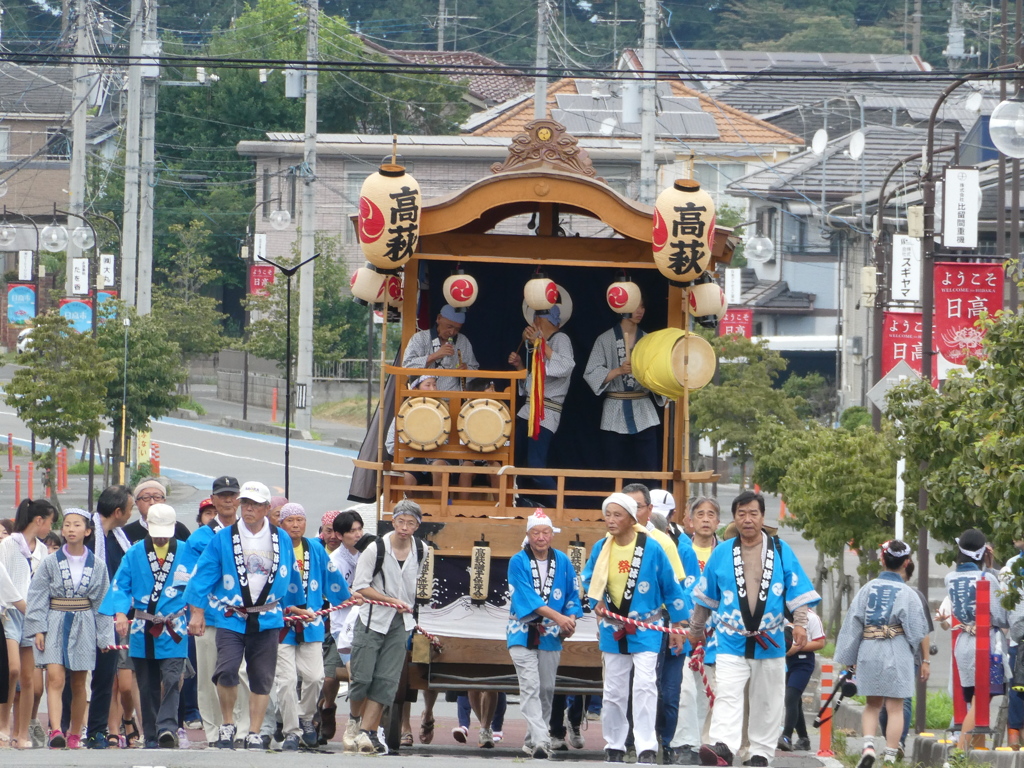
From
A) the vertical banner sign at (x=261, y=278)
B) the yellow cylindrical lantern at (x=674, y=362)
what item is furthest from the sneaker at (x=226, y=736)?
the vertical banner sign at (x=261, y=278)

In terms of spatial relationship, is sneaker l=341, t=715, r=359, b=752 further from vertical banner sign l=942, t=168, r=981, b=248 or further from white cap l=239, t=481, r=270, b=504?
vertical banner sign l=942, t=168, r=981, b=248

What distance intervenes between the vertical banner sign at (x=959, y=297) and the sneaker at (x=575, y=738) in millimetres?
6742

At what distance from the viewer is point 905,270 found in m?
25.1

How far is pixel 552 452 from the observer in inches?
576

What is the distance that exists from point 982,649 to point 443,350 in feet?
15.4

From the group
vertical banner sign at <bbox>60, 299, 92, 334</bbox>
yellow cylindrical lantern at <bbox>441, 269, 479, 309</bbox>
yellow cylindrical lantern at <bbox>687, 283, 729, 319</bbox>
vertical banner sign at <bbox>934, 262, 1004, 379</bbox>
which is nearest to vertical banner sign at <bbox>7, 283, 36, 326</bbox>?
vertical banner sign at <bbox>60, 299, 92, 334</bbox>

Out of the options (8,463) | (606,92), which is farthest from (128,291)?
(606,92)

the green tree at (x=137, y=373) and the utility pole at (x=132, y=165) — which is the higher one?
the utility pole at (x=132, y=165)

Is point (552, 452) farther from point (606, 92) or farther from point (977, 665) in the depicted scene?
point (606, 92)

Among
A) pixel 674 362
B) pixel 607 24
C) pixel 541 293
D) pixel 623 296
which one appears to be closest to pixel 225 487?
pixel 541 293

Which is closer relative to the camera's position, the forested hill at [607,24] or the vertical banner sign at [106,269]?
the vertical banner sign at [106,269]

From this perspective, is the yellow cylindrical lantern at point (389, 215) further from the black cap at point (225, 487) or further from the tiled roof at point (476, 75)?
the tiled roof at point (476, 75)

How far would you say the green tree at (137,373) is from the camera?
29.4 metres

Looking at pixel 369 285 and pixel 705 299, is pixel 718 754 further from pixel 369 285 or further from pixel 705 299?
pixel 369 285
